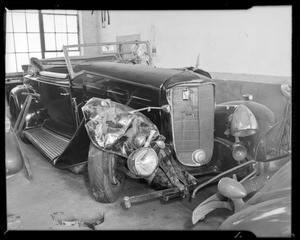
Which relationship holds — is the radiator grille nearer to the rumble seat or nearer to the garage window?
the garage window

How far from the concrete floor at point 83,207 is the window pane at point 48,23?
93 cm

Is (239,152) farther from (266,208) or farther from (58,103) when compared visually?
(58,103)

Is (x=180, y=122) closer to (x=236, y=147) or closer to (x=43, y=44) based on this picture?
(x=236, y=147)

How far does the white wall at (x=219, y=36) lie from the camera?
1591 millimetres

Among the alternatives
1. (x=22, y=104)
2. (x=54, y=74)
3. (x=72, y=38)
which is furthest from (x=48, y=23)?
(x=22, y=104)

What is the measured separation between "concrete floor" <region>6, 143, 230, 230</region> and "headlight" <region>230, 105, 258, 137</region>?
1.83 feet

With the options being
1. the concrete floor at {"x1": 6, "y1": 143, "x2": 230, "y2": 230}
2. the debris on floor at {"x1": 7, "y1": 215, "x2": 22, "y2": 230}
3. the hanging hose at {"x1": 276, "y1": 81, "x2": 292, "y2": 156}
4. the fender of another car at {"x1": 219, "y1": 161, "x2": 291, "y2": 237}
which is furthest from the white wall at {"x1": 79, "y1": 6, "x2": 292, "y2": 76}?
the debris on floor at {"x1": 7, "y1": 215, "x2": 22, "y2": 230}

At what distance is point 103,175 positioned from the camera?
2.04 metres

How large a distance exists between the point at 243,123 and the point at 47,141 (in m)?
1.91

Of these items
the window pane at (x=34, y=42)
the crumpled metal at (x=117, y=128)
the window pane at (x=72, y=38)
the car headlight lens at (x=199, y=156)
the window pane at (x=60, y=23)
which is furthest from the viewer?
the window pane at (x=72, y=38)

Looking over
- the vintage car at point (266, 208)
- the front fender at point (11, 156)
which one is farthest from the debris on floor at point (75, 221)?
the vintage car at point (266, 208)

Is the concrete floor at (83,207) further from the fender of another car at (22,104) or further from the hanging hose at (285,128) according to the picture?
the fender of another car at (22,104)

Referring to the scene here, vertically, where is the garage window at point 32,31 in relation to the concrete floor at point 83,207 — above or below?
above
